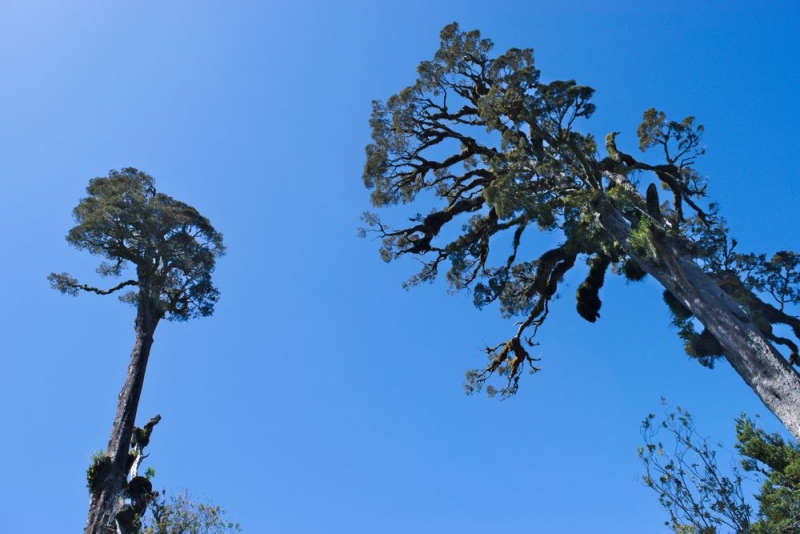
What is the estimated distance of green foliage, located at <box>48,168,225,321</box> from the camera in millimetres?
15742

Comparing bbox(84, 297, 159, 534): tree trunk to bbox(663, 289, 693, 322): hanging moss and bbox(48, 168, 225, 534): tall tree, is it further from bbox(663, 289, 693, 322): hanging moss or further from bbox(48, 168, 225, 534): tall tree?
bbox(663, 289, 693, 322): hanging moss

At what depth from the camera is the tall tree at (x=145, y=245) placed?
600 inches

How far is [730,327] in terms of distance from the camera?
9.79 metres

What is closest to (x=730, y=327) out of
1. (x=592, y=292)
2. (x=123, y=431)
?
(x=592, y=292)

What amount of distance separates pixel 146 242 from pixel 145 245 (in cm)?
10

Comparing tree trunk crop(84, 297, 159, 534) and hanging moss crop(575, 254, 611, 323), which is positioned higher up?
hanging moss crop(575, 254, 611, 323)

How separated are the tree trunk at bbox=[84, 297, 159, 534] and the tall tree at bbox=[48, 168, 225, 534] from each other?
0.04m

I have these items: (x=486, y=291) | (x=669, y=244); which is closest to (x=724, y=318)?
(x=669, y=244)

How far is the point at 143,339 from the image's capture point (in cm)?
1411

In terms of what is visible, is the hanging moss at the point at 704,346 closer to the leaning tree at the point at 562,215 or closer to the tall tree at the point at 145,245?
the leaning tree at the point at 562,215

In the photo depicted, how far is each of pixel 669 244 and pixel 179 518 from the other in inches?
434

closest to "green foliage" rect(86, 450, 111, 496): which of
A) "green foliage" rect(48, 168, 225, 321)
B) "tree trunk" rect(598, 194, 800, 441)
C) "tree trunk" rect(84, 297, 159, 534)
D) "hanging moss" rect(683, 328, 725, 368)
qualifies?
"tree trunk" rect(84, 297, 159, 534)

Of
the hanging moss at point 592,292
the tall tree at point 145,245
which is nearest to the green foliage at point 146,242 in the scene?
the tall tree at point 145,245

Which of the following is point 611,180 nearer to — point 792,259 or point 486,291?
point 486,291
